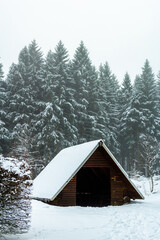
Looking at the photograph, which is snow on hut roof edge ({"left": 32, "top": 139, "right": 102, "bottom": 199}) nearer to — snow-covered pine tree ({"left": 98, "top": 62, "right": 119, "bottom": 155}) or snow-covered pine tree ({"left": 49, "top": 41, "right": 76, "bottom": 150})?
snow-covered pine tree ({"left": 49, "top": 41, "right": 76, "bottom": 150})

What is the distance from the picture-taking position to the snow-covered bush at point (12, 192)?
8.24m

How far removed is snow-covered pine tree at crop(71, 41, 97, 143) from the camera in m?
40.5

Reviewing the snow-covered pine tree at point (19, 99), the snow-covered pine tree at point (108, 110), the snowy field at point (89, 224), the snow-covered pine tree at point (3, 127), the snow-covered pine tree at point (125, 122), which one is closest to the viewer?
the snowy field at point (89, 224)

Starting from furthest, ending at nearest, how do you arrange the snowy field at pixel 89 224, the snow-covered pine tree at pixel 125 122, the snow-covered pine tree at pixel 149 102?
1. the snow-covered pine tree at pixel 125 122
2. the snow-covered pine tree at pixel 149 102
3. the snowy field at pixel 89 224

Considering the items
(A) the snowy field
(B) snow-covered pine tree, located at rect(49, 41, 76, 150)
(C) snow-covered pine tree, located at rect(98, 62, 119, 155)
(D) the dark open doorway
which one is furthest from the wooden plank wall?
(C) snow-covered pine tree, located at rect(98, 62, 119, 155)

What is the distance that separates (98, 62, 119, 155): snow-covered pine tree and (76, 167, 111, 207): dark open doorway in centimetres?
1673

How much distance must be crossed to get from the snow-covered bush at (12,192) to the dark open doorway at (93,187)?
12.7 m

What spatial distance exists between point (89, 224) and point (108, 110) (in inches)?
1502

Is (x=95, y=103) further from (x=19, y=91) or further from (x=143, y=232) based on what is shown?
(x=143, y=232)

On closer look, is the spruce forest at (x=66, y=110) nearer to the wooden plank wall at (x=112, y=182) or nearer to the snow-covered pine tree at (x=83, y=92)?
the snow-covered pine tree at (x=83, y=92)

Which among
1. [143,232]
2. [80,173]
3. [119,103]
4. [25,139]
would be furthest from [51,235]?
[119,103]

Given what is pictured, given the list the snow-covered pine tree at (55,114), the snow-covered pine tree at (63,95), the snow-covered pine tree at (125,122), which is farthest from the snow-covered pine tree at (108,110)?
the snow-covered pine tree at (55,114)

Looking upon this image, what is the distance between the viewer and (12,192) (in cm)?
831

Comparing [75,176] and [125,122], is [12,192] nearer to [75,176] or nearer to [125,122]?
[75,176]
